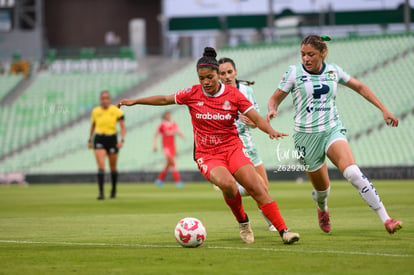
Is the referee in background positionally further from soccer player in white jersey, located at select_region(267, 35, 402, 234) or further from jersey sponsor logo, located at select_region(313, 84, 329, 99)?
jersey sponsor logo, located at select_region(313, 84, 329, 99)

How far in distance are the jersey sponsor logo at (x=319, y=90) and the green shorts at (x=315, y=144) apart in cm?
45

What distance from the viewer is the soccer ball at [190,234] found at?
908 centimetres

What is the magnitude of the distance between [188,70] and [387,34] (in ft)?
34.1

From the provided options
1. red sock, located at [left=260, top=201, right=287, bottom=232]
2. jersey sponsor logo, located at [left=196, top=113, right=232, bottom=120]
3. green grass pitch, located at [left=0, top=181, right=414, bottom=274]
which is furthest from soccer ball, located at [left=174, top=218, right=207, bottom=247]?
jersey sponsor logo, located at [left=196, top=113, right=232, bottom=120]

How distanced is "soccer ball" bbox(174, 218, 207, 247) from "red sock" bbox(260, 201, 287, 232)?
78 centimetres

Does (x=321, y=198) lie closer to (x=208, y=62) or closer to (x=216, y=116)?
(x=216, y=116)

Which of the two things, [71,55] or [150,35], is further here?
[150,35]

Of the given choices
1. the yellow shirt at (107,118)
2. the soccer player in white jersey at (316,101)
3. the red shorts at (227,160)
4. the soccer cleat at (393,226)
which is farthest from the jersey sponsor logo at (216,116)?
the yellow shirt at (107,118)

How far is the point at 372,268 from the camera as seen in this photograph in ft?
23.3

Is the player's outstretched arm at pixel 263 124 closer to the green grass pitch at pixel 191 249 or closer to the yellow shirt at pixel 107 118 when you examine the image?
the green grass pitch at pixel 191 249

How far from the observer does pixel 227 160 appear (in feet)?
31.6

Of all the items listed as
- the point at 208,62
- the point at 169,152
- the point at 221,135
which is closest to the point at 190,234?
the point at 221,135

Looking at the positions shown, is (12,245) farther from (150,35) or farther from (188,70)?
(150,35)

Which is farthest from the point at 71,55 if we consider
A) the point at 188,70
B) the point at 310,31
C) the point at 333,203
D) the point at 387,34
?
the point at 333,203
